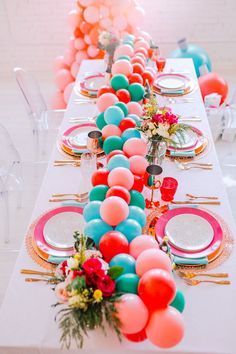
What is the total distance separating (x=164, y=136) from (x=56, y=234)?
25.5 inches

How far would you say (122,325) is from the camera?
1.06m

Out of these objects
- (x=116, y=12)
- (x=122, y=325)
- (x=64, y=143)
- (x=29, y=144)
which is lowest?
(x=122, y=325)

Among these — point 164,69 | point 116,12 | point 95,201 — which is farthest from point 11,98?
point 95,201

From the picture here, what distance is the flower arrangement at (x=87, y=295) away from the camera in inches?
41.1

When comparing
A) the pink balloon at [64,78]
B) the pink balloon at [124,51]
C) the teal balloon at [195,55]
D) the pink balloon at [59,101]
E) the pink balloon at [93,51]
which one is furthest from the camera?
the teal balloon at [195,55]

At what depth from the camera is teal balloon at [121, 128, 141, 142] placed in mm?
1776

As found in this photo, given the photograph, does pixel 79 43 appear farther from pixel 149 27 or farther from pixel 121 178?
pixel 121 178

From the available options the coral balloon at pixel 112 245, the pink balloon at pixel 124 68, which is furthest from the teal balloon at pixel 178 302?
the pink balloon at pixel 124 68

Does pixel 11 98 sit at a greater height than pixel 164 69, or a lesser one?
greater

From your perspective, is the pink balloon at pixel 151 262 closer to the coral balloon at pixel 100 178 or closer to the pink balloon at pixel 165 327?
the pink balloon at pixel 165 327

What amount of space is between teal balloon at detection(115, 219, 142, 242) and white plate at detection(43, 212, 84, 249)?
270 mm

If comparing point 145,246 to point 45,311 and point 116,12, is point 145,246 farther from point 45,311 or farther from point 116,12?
point 116,12

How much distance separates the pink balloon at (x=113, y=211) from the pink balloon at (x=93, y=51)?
7.14 ft

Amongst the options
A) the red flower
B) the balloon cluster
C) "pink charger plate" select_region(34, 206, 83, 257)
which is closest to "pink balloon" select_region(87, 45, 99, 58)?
the balloon cluster
